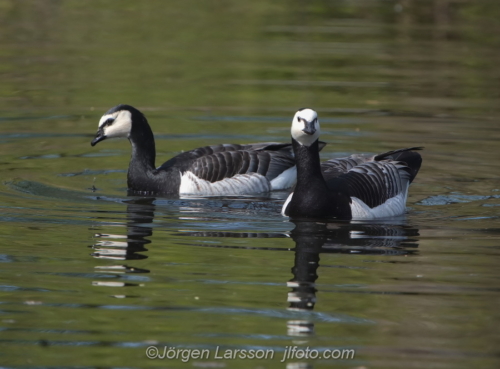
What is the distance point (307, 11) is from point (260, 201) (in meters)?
21.2

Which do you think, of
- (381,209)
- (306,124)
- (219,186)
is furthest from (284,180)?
(306,124)

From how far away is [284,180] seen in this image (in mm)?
13828

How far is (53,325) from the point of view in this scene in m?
7.36

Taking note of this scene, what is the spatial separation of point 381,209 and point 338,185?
2.01ft

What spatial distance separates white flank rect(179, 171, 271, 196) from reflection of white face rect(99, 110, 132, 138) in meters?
1.21

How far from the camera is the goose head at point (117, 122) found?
1332 centimetres

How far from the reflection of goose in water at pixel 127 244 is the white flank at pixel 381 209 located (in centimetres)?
246

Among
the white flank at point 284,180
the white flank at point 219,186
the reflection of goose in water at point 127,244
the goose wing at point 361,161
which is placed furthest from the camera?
the white flank at point 284,180

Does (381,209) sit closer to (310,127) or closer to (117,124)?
(310,127)

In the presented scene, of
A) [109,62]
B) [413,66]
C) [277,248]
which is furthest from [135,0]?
[277,248]

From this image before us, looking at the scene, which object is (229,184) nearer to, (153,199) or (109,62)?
(153,199)

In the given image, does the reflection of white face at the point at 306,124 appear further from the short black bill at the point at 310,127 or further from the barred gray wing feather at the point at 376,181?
the barred gray wing feather at the point at 376,181

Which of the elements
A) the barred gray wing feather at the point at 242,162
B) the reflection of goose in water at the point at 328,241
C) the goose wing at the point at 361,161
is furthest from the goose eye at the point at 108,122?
the reflection of goose in water at the point at 328,241

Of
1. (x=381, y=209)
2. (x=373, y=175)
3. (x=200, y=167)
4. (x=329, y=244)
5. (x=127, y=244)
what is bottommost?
(x=127, y=244)
